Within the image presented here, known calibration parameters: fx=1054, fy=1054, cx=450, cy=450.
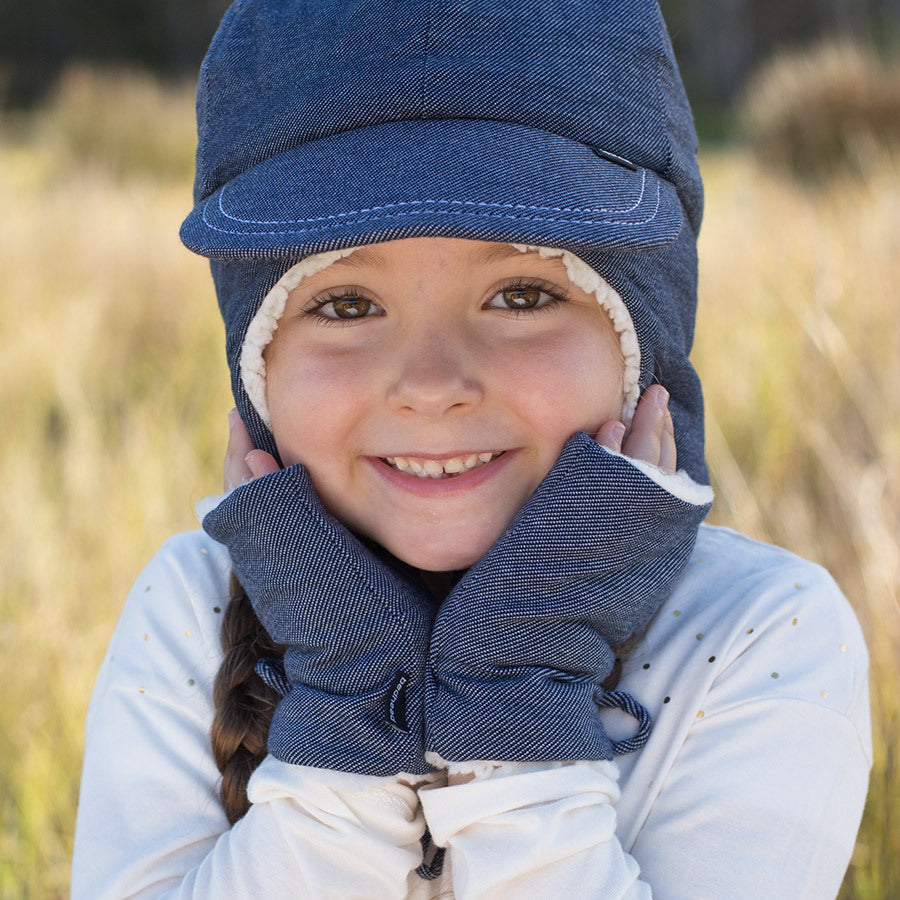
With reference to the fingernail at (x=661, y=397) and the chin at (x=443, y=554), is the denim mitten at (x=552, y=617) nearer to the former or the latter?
the chin at (x=443, y=554)

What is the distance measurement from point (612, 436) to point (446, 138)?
1.52ft

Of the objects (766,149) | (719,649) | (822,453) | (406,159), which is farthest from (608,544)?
(766,149)

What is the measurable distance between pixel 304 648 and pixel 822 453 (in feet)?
6.43

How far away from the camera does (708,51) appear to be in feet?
98.8

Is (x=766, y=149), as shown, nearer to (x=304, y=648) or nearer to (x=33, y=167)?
(x=33, y=167)

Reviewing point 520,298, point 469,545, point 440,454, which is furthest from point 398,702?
point 520,298

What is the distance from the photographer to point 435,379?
138cm

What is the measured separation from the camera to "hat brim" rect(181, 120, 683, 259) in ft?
4.26

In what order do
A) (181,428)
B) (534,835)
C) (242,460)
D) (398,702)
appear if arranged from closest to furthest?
(534,835) < (398,702) < (242,460) < (181,428)

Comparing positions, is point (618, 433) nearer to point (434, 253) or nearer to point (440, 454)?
point (440, 454)

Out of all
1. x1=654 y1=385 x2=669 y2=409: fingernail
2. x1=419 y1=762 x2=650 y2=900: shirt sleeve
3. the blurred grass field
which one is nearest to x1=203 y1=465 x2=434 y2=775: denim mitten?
x1=419 y1=762 x2=650 y2=900: shirt sleeve

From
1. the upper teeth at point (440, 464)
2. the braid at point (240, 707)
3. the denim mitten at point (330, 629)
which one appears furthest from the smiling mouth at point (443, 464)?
the braid at point (240, 707)

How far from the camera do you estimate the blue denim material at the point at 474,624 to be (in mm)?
1362

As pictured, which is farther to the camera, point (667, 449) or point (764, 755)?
point (667, 449)
